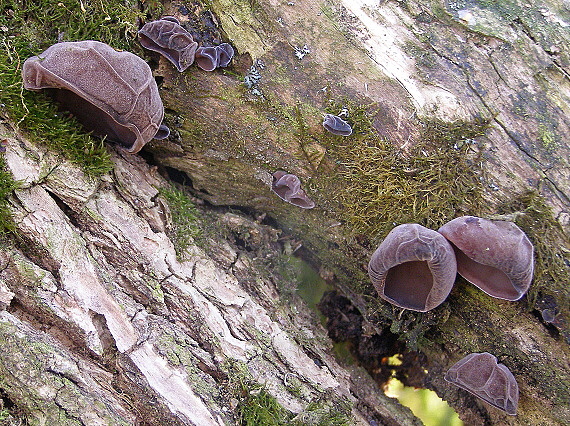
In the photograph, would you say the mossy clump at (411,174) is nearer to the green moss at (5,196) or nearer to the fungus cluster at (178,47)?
the fungus cluster at (178,47)

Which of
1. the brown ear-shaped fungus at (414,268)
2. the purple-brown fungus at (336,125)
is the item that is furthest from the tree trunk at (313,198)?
the brown ear-shaped fungus at (414,268)

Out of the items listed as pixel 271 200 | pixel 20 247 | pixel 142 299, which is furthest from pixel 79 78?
pixel 271 200

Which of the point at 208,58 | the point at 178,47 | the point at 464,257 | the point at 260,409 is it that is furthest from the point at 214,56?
the point at 260,409

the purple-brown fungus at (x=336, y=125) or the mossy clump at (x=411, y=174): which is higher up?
the purple-brown fungus at (x=336, y=125)

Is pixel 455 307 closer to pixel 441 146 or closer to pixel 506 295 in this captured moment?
pixel 506 295

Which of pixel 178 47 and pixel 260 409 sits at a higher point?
pixel 178 47

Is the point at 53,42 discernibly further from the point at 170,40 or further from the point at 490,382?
the point at 490,382
